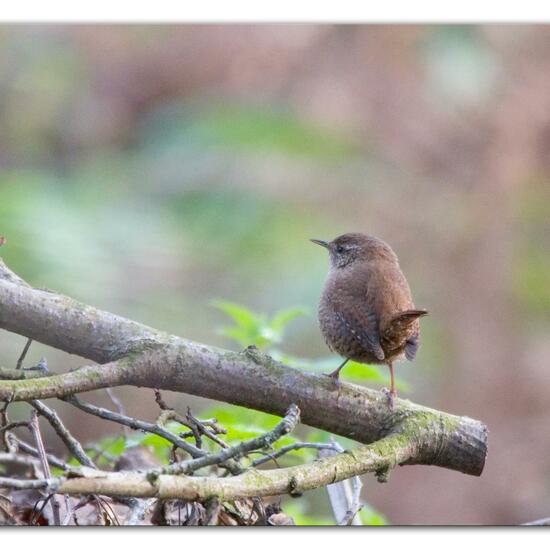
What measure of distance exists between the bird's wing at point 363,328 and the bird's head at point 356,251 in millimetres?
327

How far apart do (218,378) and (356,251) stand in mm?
1024

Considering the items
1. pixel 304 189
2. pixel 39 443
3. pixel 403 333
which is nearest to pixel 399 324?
pixel 403 333

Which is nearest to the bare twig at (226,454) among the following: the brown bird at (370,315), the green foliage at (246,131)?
the brown bird at (370,315)

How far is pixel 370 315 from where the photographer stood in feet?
8.13

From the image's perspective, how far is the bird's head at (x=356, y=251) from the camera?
2812 millimetres

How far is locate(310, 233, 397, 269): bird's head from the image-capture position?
2812 mm

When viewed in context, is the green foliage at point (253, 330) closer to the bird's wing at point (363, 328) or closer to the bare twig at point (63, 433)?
the bird's wing at point (363, 328)

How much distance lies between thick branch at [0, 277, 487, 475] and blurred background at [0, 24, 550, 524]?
1.25m

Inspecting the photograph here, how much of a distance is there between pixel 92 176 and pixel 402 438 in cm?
271

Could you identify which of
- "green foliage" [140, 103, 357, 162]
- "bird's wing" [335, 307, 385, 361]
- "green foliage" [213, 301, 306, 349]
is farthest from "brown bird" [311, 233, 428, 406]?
"green foliage" [140, 103, 357, 162]

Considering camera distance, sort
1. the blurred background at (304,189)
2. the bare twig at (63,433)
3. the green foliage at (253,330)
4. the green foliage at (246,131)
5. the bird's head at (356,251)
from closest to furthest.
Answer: the bare twig at (63,433), the green foliage at (253,330), the bird's head at (356,251), the blurred background at (304,189), the green foliage at (246,131)

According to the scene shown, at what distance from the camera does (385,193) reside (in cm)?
441
